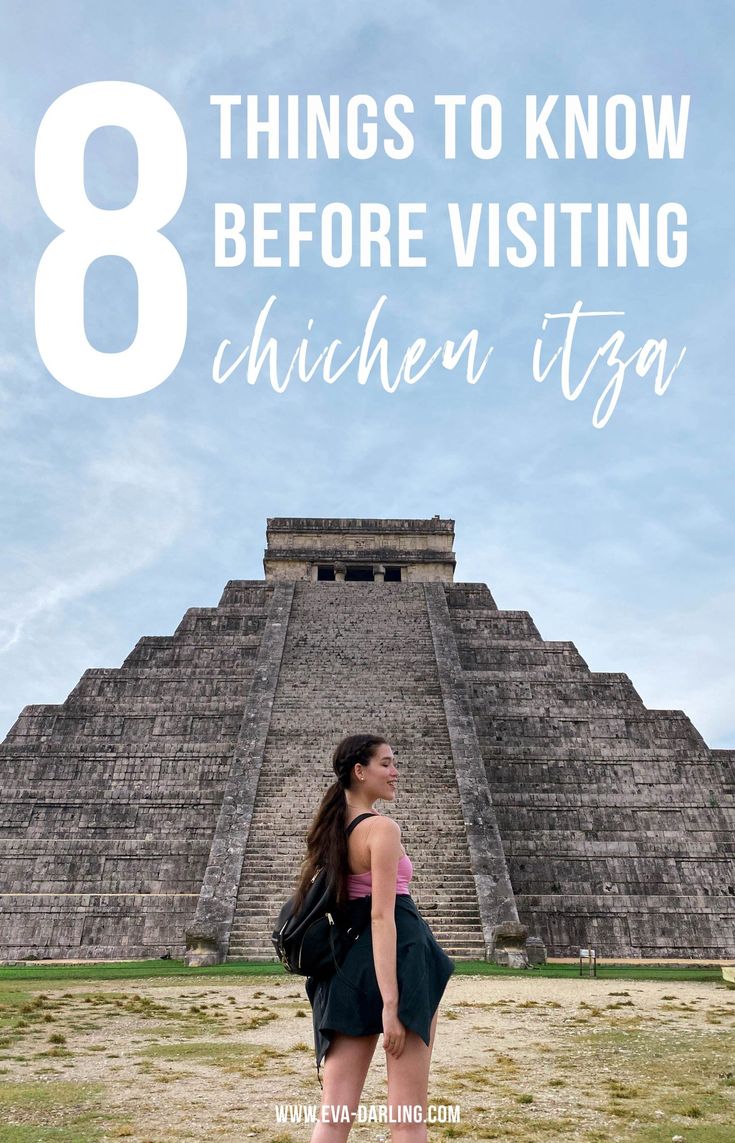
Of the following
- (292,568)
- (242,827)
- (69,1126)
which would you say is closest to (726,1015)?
(69,1126)

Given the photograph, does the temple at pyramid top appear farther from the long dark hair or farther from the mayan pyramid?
the long dark hair

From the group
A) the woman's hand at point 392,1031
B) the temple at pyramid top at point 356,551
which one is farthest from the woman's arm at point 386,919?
the temple at pyramid top at point 356,551

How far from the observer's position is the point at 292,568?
29406mm

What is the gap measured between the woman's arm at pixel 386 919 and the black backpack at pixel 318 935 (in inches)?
5.0

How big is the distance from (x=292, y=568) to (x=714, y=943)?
17.9m

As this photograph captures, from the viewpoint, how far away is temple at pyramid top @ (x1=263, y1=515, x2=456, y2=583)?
96.2 feet

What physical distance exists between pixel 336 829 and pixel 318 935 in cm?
33

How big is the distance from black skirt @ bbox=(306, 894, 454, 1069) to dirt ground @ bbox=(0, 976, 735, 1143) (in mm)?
1430

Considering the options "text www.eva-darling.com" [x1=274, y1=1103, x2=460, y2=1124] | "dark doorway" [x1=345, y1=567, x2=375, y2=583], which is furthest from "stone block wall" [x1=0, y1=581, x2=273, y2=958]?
"text www.eva-darling.com" [x1=274, y1=1103, x2=460, y2=1124]

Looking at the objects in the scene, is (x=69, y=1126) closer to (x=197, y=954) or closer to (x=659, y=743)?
(x=197, y=954)

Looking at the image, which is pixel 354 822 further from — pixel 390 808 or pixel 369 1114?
pixel 390 808

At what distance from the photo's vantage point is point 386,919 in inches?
110

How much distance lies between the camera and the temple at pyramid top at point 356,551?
29.3 meters

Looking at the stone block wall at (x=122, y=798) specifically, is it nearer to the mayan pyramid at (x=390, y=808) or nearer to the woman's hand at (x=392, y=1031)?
the mayan pyramid at (x=390, y=808)
